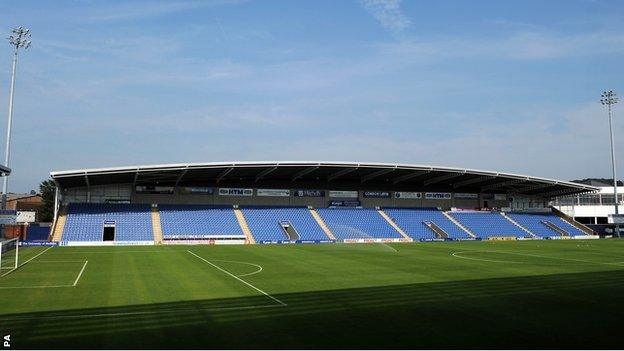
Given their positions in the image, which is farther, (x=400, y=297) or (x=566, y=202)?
(x=566, y=202)

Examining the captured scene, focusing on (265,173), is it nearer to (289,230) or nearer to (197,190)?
(289,230)

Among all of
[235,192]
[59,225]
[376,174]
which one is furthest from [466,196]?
[59,225]

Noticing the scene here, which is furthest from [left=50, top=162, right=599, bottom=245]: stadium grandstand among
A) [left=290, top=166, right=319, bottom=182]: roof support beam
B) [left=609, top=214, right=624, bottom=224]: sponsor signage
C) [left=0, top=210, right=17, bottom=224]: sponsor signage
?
[left=0, top=210, right=17, bottom=224]: sponsor signage

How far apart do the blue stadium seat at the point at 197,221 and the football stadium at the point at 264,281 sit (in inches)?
8.8

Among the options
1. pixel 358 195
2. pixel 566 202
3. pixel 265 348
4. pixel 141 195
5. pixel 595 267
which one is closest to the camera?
pixel 265 348

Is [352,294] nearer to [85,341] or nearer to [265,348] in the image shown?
[265,348]

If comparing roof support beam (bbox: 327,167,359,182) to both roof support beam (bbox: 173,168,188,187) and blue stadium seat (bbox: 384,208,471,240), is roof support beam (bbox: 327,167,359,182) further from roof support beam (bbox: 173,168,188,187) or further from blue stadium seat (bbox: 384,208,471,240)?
roof support beam (bbox: 173,168,188,187)

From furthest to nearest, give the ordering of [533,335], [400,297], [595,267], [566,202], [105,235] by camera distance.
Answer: [566,202]
[105,235]
[595,267]
[400,297]
[533,335]

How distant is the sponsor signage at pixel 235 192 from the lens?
60.7m

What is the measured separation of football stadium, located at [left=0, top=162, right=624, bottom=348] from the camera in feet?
36.0

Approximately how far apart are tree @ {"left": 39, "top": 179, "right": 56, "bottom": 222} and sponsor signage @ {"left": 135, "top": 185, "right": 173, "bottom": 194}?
4329cm

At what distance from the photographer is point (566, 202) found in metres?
87.4

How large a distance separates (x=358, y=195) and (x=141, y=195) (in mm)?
27503

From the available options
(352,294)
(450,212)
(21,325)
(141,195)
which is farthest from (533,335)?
(450,212)
